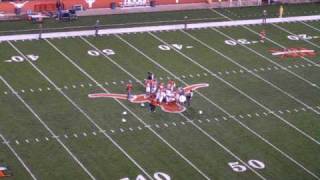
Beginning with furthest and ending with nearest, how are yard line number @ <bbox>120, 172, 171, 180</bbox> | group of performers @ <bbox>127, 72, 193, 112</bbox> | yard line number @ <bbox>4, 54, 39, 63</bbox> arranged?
yard line number @ <bbox>4, 54, 39, 63</bbox> → group of performers @ <bbox>127, 72, 193, 112</bbox> → yard line number @ <bbox>120, 172, 171, 180</bbox>

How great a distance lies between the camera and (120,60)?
119 feet

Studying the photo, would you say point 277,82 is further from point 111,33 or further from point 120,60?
point 111,33

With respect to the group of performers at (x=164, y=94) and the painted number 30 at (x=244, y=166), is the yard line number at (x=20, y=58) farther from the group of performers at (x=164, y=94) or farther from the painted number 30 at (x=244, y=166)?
the painted number 30 at (x=244, y=166)

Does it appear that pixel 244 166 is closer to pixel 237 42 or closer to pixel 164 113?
pixel 164 113

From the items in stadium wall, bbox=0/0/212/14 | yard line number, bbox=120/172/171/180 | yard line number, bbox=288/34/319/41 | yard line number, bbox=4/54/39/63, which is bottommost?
yard line number, bbox=288/34/319/41

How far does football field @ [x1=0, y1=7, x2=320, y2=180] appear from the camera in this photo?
88.3 feet

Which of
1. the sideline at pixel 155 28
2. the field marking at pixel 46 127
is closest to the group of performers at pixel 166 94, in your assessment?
the field marking at pixel 46 127

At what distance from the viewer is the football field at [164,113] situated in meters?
26.9

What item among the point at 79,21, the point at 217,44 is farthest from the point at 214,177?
the point at 79,21

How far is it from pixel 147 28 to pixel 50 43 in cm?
518

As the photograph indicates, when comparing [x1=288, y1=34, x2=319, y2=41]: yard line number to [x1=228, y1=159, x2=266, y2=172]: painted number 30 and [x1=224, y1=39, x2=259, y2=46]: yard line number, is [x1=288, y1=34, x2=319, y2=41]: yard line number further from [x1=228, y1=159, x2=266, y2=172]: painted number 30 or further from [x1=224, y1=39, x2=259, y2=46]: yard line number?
[x1=228, y1=159, x2=266, y2=172]: painted number 30

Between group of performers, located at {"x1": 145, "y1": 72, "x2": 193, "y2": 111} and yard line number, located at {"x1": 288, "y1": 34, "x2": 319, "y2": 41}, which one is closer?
group of performers, located at {"x1": 145, "y1": 72, "x2": 193, "y2": 111}

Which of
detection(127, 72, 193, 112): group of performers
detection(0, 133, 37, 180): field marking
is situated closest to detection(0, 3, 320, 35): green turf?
detection(127, 72, 193, 112): group of performers

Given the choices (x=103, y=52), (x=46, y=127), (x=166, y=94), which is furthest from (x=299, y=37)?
(x=46, y=127)
